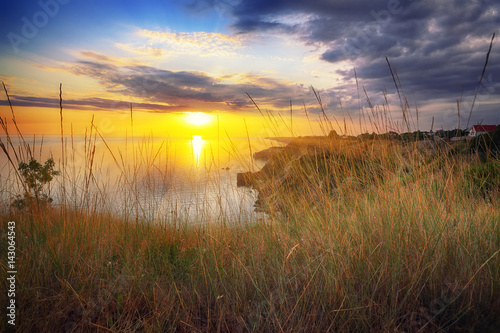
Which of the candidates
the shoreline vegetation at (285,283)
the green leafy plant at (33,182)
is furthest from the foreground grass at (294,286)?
the green leafy plant at (33,182)

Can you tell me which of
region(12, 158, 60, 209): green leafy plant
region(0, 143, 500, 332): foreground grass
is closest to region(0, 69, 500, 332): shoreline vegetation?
region(0, 143, 500, 332): foreground grass

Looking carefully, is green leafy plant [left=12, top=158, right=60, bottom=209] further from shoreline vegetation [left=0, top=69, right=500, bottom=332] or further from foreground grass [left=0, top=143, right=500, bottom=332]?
foreground grass [left=0, top=143, right=500, bottom=332]

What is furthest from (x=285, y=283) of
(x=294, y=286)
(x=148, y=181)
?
(x=148, y=181)

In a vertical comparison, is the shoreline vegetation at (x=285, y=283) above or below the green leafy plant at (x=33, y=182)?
below

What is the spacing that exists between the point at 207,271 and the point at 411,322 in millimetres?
1474

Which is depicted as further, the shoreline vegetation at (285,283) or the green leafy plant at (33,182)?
the green leafy plant at (33,182)

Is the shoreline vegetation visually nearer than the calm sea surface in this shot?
Yes

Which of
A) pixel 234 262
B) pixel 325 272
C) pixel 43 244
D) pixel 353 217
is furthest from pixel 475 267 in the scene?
pixel 43 244

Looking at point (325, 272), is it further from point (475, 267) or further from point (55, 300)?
point (55, 300)

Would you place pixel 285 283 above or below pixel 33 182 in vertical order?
below

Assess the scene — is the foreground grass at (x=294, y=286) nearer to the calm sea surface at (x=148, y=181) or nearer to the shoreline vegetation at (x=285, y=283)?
the shoreline vegetation at (x=285, y=283)

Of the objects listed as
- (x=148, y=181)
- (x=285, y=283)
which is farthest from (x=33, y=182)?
(x=285, y=283)

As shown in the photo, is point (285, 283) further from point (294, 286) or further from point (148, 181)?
point (148, 181)

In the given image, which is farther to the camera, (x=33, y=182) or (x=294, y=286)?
(x=33, y=182)
